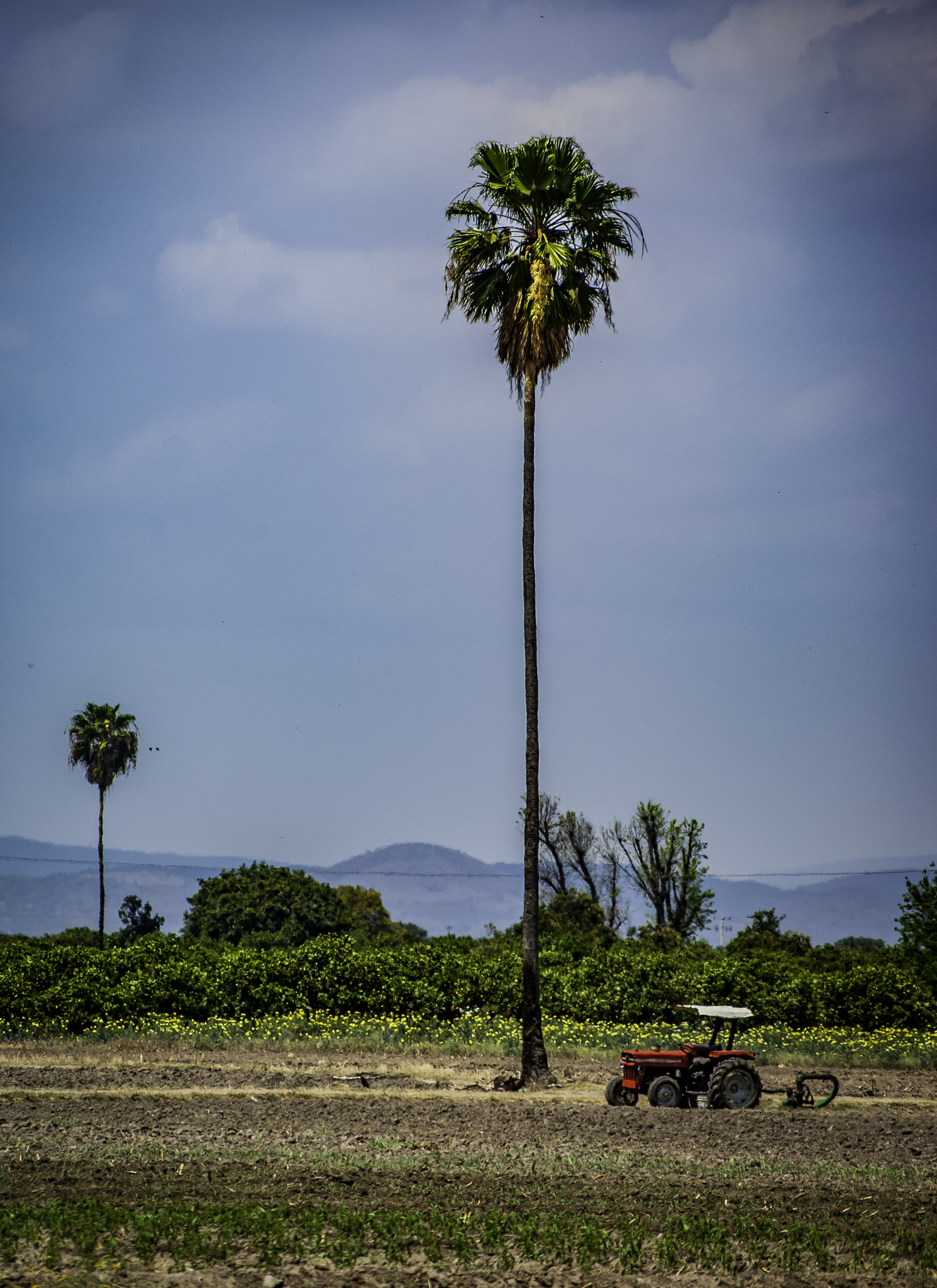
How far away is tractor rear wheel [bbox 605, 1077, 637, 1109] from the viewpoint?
14.2 meters

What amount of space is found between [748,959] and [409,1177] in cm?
1919

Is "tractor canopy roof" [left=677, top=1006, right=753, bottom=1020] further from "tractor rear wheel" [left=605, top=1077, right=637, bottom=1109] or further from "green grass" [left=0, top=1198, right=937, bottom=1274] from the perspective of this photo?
"green grass" [left=0, top=1198, right=937, bottom=1274]

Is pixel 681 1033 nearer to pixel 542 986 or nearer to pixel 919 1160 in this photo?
pixel 542 986

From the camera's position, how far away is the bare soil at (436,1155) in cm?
686

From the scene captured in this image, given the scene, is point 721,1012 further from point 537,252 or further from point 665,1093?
point 537,252

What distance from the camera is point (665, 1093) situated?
13.9 metres

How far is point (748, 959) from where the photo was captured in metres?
26.4

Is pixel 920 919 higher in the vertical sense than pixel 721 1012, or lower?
lower

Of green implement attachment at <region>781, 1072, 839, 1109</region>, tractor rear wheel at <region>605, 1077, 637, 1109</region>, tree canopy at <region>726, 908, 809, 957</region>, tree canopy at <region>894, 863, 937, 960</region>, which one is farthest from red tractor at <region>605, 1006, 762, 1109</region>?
tree canopy at <region>726, 908, 809, 957</region>

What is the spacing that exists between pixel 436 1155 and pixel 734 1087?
5.38 meters

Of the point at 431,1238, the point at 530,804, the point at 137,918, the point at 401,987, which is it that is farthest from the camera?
the point at 137,918

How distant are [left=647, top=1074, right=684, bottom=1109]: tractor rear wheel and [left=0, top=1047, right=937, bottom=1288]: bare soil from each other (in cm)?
18

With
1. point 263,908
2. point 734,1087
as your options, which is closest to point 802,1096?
point 734,1087

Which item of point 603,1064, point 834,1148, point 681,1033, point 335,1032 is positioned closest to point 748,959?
point 681,1033
